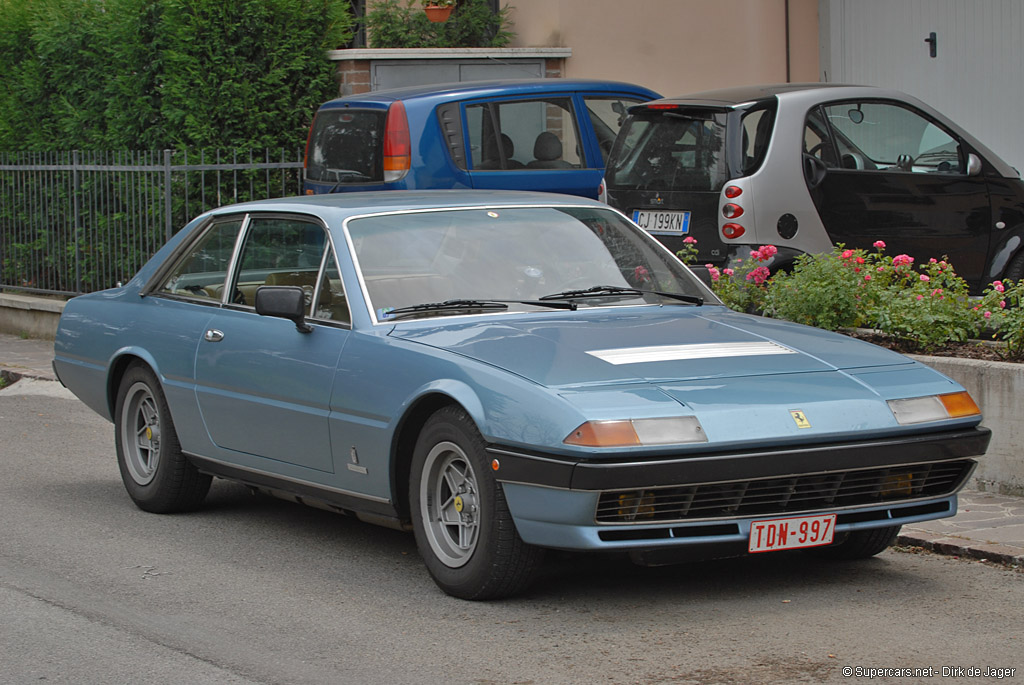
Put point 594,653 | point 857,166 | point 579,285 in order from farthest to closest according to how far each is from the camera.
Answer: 1. point 857,166
2. point 579,285
3. point 594,653

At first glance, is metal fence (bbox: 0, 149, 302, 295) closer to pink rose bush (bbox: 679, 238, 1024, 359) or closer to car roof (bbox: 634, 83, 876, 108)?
car roof (bbox: 634, 83, 876, 108)

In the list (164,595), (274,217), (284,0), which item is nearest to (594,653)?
(164,595)

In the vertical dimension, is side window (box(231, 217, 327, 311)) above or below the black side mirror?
above

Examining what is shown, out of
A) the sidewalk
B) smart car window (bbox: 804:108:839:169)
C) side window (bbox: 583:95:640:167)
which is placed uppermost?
side window (bbox: 583:95:640:167)

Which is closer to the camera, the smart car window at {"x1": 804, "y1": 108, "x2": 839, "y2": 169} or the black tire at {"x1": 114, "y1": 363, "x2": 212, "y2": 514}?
the black tire at {"x1": 114, "y1": 363, "x2": 212, "y2": 514}

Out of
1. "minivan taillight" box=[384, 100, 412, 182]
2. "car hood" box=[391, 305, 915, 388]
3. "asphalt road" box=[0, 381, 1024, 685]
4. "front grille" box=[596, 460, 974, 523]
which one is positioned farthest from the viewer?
"minivan taillight" box=[384, 100, 412, 182]

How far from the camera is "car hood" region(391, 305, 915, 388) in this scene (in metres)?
5.38

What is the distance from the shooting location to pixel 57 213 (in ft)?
51.2

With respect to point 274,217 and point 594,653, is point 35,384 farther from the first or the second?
point 594,653

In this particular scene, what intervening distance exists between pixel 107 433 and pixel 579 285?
4.93 metres

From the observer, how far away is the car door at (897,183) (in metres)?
9.88

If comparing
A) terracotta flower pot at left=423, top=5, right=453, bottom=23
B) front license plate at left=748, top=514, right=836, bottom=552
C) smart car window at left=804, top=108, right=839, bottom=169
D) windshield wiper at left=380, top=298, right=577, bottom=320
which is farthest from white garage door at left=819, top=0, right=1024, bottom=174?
front license plate at left=748, top=514, right=836, bottom=552

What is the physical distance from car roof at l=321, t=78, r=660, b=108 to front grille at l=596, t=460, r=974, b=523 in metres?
7.02

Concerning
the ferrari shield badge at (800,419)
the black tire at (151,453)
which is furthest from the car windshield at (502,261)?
the black tire at (151,453)
